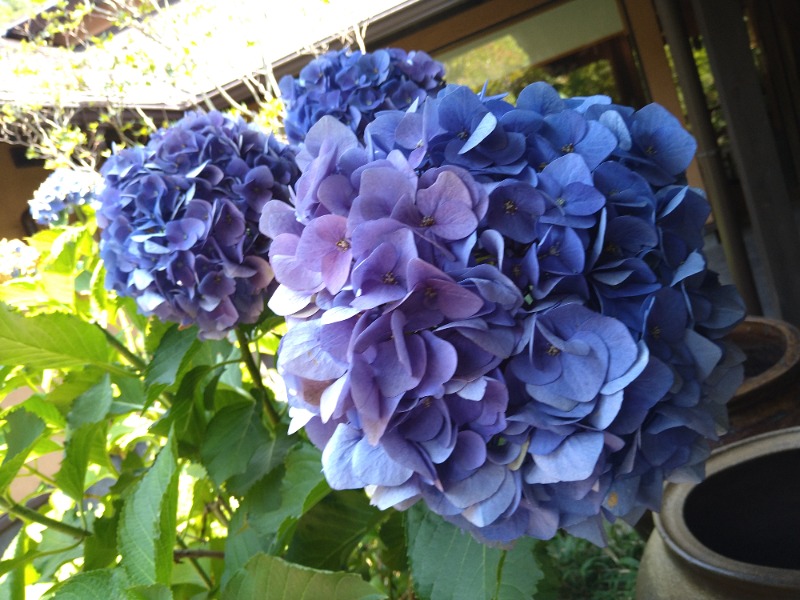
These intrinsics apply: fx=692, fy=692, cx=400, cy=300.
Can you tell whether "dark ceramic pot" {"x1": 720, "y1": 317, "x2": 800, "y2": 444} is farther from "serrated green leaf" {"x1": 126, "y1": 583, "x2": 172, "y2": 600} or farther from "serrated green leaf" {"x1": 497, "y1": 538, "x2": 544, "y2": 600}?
"serrated green leaf" {"x1": 126, "y1": 583, "x2": 172, "y2": 600}

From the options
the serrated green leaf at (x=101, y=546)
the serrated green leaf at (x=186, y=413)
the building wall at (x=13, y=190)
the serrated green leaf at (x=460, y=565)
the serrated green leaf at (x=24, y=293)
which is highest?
the building wall at (x=13, y=190)

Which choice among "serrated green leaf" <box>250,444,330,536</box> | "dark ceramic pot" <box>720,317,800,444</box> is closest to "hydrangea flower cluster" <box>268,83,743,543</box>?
"serrated green leaf" <box>250,444,330,536</box>

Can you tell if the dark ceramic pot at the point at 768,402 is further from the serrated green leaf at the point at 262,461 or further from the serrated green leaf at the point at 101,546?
the serrated green leaf at the point at 101,546

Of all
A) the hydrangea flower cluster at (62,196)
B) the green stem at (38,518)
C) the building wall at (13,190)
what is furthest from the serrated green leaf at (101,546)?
the building wall at (13,190)

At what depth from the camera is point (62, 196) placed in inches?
75.7

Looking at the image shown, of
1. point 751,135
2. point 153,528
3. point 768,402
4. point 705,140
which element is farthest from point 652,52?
point 153,528

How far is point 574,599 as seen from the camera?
4.79 feet

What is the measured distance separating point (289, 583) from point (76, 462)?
0.59 meters

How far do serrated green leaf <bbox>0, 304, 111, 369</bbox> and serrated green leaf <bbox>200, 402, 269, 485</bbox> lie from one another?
0.24 m

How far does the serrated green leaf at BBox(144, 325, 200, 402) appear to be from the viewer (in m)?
0.96

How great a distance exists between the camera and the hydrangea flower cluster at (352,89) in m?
1.07

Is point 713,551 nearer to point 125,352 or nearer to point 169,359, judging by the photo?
point 169,359

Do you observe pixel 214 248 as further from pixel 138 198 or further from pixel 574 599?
pixel 574 599

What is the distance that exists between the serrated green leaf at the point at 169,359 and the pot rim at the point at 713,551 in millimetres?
651
